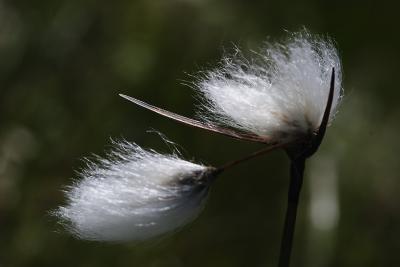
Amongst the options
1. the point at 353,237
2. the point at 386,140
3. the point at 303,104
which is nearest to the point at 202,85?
the point at 303,104

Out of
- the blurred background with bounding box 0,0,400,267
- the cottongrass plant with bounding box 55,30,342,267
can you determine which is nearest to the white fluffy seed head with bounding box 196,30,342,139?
the cottongrass plant with bounding box 55,30,342,267

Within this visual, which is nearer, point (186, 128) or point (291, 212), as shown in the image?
point (291, 212)

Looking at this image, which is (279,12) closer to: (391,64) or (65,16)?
(391,64)

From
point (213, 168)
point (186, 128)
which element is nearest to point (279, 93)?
point (213, 168)

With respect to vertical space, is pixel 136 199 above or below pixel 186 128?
below

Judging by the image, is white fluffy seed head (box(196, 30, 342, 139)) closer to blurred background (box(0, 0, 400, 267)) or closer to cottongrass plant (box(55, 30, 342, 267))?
cottongrass plant (box(55, 30, 342, 267))

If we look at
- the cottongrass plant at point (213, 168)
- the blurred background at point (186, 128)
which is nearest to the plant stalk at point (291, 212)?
the cottongrass plant at point (213, 168)

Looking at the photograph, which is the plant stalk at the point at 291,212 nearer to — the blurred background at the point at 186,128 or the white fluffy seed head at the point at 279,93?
the white fluffy seed head at the point at 279,93

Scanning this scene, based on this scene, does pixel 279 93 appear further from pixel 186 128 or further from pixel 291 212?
pixel 186 128
